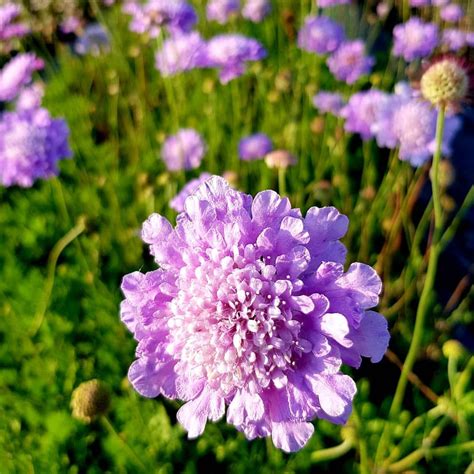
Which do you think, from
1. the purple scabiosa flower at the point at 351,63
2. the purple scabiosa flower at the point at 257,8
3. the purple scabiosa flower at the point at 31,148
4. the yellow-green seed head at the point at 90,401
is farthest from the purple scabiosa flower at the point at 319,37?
the yellow-green seed head at the point at 90,401

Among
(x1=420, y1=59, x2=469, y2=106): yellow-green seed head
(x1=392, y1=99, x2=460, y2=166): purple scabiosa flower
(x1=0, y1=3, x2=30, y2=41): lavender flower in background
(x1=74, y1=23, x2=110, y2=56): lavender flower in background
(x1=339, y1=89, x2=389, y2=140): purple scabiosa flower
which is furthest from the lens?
(x1=74, y1=23, x2=110, y2=56): lavender flower in background

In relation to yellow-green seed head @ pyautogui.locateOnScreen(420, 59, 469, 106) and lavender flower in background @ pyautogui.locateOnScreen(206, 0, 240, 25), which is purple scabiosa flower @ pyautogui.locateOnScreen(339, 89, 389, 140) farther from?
lavender flower in background @ pyautogui.locateOnScreen(206, 0, 240, 25)

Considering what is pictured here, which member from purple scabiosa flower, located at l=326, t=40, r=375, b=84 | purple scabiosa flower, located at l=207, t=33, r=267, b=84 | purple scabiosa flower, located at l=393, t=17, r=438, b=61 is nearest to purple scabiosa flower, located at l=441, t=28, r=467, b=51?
purple scabiosa flower, located at l=393, t=17, r=438, b=61

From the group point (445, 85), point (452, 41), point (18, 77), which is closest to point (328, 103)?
point (452, 41)

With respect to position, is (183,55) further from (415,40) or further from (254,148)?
(415,40)

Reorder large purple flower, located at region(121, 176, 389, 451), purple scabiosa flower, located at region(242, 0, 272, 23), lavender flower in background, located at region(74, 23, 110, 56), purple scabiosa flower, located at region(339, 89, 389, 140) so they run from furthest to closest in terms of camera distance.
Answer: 1. lavender flower in background, located at region(74, 23, 110, 56)
2. purple scabiosa flower, located at region(242, 0, 272, 23)
3. purple scabiosa flower, located at region(339, 89, 389, 140)
4. large purple flower, located at region(121, 176, 389, 451)

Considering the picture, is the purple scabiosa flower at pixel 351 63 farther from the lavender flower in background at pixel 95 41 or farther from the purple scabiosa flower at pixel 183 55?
the lavender flower in background at pixel 95 41
